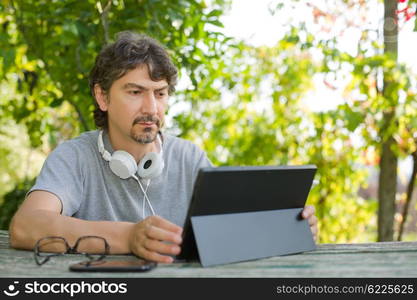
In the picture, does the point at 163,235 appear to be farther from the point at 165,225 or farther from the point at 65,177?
the point at 65,177

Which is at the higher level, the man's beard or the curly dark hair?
the curly dark hair

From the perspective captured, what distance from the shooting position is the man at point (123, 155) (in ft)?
7.02

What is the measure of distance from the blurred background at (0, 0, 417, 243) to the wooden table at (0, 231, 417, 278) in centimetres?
129

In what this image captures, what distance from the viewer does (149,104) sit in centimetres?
216

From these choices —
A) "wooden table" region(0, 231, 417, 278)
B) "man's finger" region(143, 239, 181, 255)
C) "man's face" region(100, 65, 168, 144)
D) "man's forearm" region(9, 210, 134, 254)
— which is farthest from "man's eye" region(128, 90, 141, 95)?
"man's finger" region(143, 239, 181, 255)

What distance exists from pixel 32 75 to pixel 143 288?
2880mm

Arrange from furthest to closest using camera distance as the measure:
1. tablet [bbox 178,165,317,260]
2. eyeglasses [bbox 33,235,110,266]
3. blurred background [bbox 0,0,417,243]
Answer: blurred background [bbox 0,0,417,243] < eyeglasses [bbox 33,235,110,266] < tablet [bbox 178,165,317,260]

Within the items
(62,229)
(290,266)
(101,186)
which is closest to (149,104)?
(101,186)

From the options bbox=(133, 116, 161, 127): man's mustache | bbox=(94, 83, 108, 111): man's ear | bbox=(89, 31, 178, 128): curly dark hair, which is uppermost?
bbox=(89, 31, 178, 128): curly dark hair

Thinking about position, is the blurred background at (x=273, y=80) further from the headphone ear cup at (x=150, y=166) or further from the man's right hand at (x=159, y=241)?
the man's right hand at (x=159, y=241)

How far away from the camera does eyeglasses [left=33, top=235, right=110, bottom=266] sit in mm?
1643

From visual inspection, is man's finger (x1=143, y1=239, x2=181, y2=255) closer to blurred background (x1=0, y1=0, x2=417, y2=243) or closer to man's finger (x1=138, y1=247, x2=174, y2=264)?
man's finger (x1=138, y1=247, x2=174, y2=264)

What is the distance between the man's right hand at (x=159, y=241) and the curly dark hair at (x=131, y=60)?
32.3 inches

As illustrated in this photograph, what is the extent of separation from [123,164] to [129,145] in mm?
176
